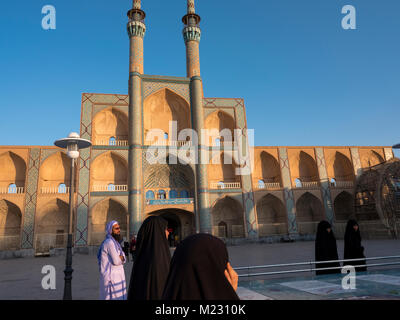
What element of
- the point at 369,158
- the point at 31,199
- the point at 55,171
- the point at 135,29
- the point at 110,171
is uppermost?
the point at 135,29

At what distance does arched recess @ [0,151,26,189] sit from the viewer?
20.7m

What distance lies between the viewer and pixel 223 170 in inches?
925

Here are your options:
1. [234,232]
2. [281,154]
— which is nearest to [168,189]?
[234,232]

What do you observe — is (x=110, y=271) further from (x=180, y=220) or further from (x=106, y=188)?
(x=180, y=220)

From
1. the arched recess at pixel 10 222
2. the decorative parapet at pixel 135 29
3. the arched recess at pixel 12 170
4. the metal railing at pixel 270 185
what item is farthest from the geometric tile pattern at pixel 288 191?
the arched recess at pixel 12 170

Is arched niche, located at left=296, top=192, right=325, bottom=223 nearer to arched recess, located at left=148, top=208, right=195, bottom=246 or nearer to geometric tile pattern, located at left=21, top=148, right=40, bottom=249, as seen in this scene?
arched recess, located at left=148, top=208, right=195, bottom=246

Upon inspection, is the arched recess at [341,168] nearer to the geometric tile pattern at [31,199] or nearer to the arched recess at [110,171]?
the arched recess at [110,171]

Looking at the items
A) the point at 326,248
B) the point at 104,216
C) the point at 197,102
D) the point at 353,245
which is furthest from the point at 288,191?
the point at 326,248

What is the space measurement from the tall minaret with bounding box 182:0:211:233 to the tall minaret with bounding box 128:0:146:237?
3698 millimetres

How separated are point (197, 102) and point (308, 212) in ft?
42.9
